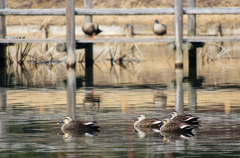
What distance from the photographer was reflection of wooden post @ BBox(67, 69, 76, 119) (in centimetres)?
887

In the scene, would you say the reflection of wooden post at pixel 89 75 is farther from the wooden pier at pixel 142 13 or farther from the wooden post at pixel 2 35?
the wooden post at pixel 2 35

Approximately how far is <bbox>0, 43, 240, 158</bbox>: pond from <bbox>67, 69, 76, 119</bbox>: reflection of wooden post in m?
0.03

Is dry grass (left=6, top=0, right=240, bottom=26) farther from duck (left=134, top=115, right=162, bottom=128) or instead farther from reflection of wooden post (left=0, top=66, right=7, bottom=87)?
duck (left=134, top=115, right=162, bottom=128)

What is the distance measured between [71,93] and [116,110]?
8.79ft

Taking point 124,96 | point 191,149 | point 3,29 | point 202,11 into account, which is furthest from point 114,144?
point 3,29

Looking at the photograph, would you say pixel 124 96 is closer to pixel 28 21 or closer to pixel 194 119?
pixel 194 119

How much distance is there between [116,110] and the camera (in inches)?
350

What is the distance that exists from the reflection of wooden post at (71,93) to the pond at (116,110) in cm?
3

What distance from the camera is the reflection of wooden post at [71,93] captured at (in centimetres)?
887

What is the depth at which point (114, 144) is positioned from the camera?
626 centimetres

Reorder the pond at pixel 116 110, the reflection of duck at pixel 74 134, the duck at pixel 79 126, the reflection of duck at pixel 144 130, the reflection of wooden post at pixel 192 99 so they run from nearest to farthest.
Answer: the pond at pixel 116 110 < the reflection of duck at pixel 74 134 < the reflection of duck at pixel 144 130 < the duck at pixel 79 126 < the reflection of wooden post at pixel 192 99

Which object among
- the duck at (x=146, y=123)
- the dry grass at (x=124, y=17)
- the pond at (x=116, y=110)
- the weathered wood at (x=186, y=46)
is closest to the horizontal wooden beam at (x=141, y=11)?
the weathered wood at (x=186, y=46)

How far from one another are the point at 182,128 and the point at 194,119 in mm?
547

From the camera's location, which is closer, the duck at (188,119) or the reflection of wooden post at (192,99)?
the duck at (188,119)
